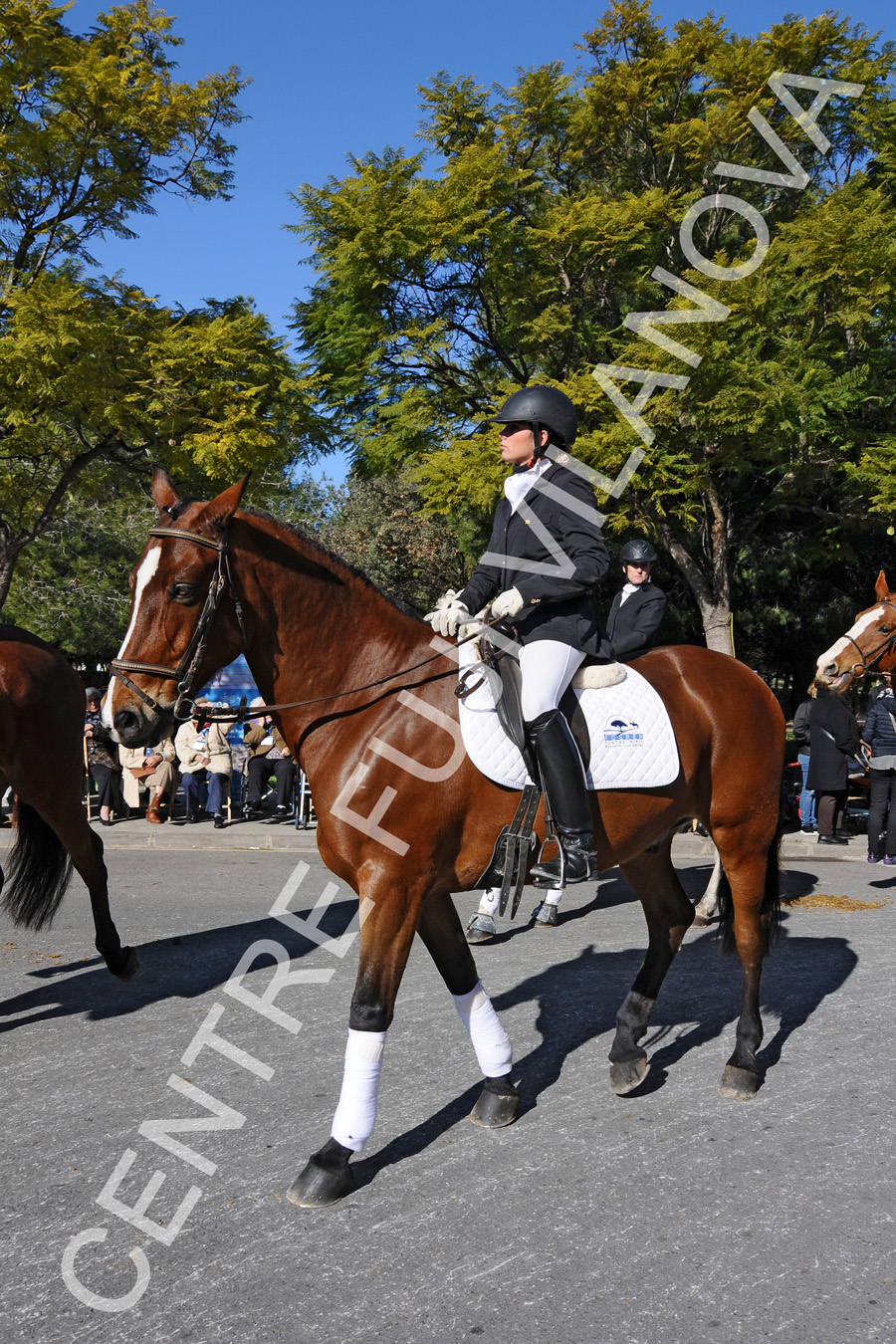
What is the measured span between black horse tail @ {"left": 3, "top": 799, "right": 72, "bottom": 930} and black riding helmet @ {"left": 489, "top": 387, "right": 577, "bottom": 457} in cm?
370

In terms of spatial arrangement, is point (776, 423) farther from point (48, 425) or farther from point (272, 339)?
point (48, 425)

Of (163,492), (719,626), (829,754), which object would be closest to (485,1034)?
(163,492)

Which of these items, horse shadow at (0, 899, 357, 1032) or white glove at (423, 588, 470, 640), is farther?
horse shadow at (0, 899, 357, 1032)

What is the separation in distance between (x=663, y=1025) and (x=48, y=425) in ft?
40.6

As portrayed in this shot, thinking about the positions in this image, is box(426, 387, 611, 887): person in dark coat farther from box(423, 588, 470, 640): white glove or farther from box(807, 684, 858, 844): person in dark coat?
box(807, 684, 858, 844): person in dark coat

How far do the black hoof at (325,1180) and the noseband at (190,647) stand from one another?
150 centimetres

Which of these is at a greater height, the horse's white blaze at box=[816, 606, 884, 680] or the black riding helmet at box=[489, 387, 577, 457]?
the black riding helmet at box=[489, 387, 577, 457]

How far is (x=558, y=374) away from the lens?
1415cm

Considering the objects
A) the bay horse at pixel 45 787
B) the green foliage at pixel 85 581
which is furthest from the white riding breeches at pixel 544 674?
the green foliage at pixel 85 581

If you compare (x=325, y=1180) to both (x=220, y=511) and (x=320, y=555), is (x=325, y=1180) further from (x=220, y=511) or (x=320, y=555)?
(x=220, y=511)

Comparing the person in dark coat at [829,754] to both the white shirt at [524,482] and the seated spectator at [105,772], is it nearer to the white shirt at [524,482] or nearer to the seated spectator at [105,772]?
the white shirt at [524,482]

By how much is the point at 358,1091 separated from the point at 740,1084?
1678 millimetres

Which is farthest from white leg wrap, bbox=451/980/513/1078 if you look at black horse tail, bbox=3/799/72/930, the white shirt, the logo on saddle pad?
black horse tail, bbox=3/799/72/930

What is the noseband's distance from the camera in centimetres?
325
